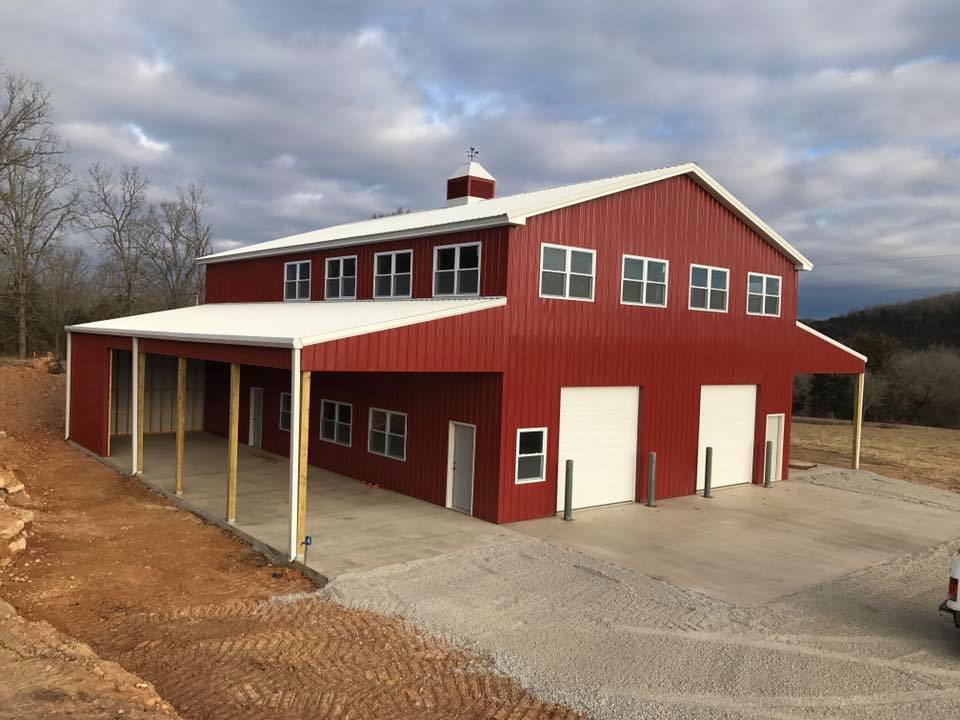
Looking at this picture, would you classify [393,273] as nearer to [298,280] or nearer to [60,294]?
[298,280]

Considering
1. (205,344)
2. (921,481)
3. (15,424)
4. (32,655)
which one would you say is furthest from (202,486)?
(921,481)

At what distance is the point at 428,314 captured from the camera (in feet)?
39.9

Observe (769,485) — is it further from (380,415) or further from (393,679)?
(393,679)

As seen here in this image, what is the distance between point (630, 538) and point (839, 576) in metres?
3.34

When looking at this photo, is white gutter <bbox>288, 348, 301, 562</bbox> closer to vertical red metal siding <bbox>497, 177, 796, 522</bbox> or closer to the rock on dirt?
the rock on dirt

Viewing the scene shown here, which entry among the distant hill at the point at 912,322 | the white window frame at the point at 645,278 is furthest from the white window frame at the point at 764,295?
the distant hill at the point at 912,322

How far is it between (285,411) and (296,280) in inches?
149

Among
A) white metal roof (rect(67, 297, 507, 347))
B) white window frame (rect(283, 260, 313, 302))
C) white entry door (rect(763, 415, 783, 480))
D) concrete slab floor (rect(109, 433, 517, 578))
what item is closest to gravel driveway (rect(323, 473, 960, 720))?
concrete slab floor (rect(109, 433, 517, 578))

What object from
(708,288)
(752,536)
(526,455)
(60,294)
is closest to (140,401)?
(526,455)

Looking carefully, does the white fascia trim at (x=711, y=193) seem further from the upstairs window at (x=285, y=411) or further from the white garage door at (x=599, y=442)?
the upstairs window at (x=285, y=411)

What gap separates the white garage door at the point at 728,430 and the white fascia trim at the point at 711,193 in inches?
147

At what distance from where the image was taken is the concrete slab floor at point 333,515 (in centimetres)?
1123

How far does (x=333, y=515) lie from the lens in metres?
13.4

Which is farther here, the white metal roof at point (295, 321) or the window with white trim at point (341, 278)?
the window with white trim at point (341, 278)
